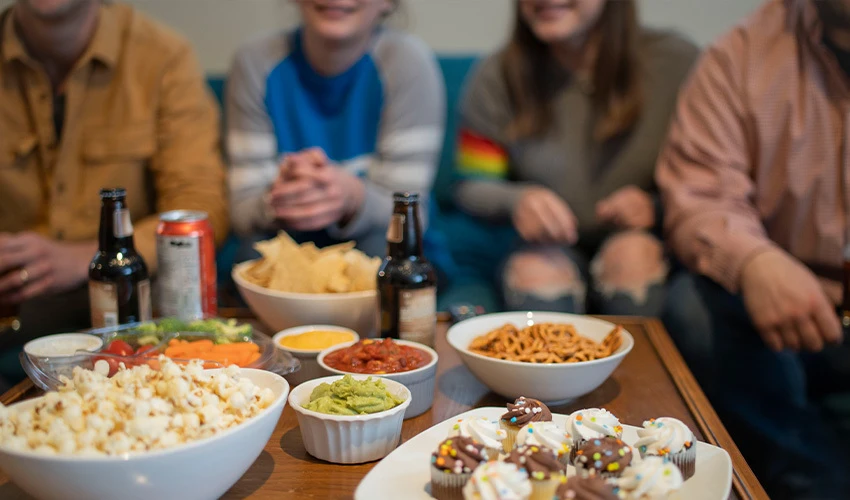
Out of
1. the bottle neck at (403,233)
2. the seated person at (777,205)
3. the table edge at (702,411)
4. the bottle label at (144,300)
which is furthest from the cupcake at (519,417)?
the seated person at (777,205)

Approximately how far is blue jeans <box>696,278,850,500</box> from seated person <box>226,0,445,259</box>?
0.90 m

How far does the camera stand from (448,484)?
2.88 ft

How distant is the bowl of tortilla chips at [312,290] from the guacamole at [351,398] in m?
0.40

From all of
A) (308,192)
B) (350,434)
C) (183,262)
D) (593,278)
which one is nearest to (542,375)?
(350,434)

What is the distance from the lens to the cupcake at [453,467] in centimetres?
87

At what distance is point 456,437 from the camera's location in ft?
3.05

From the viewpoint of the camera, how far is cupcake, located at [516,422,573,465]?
3.05 feet

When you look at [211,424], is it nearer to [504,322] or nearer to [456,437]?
[456,437]

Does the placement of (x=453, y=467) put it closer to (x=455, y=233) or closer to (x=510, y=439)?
(x=510, y=439)

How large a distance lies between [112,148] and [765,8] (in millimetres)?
1769

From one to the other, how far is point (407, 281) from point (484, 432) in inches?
16.1

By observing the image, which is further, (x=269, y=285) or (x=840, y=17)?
(x=840, y=17)

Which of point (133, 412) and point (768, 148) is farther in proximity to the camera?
point (768, 148)

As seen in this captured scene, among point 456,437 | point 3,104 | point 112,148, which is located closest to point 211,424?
point 456,437
